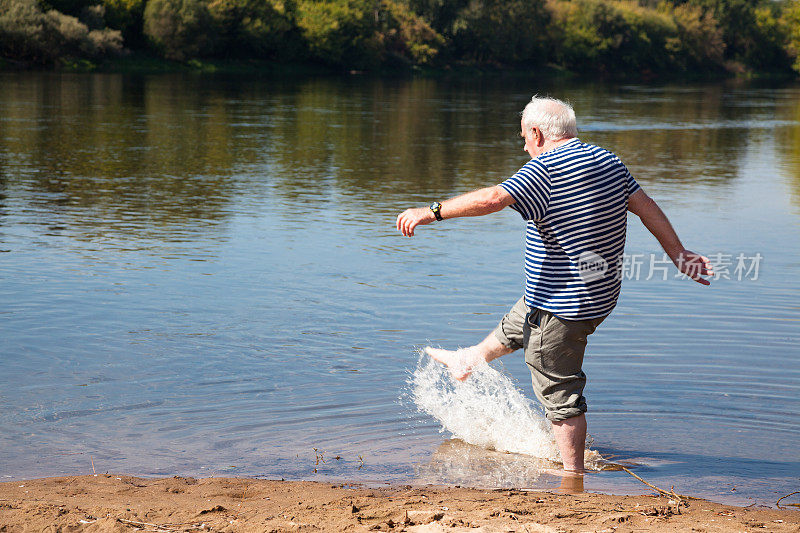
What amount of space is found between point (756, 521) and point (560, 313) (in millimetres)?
1190

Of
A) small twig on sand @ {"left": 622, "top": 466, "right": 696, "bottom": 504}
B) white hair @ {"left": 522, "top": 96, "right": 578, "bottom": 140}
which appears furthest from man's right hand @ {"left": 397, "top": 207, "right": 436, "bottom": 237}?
small twig on sand @ {"left": 622, "top": 466, "right": 696, "bottom": 504}

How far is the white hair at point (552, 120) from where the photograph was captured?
4.48 m

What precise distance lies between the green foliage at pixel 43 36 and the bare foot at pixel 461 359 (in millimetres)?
54727

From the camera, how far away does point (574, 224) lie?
14.5ft

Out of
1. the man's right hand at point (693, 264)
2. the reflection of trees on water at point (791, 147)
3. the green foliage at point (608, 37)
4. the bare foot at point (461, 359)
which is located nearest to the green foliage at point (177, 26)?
the reflection of trees on water at point (791, 147)

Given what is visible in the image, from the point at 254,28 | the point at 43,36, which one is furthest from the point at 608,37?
the point at 43,36

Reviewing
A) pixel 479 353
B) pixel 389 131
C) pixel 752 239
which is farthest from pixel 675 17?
pixel 479 353

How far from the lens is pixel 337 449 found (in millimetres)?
5137

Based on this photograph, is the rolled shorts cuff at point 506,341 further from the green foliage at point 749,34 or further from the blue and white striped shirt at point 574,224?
the green foliage at point 749,34

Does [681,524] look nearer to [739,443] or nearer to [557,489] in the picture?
[557,489]

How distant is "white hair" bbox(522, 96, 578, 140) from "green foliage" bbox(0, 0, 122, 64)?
2180 inches

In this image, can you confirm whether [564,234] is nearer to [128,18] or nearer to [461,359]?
[461,359]

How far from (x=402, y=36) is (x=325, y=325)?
77.5m

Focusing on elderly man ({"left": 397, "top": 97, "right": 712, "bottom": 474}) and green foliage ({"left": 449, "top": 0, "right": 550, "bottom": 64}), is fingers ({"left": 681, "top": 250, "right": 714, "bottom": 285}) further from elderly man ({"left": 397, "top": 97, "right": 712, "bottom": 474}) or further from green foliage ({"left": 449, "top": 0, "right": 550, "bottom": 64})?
green foliage ({"left": 449, "top": 0, "right": 550, "bottom": 64})
